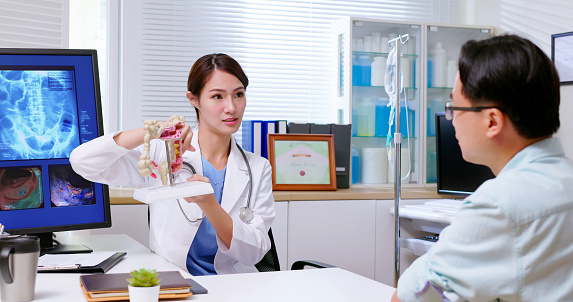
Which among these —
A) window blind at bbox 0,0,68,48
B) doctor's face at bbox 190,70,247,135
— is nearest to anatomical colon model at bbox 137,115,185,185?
doctor's face at bbox 190,70,247,135

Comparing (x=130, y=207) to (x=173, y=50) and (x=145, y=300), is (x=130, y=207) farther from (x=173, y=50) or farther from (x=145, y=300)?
(x=145, y=300)

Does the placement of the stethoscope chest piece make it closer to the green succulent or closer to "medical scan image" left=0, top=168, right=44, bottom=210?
"medical scan image" left=0, top=168, right=44, bottom=210

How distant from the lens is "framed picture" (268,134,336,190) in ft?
11.0

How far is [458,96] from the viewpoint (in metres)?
1.11

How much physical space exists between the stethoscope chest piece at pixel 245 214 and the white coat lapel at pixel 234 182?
0.05 m

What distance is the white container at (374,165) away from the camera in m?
3.73

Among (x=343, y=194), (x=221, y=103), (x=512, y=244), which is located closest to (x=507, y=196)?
(x=512, y=244)

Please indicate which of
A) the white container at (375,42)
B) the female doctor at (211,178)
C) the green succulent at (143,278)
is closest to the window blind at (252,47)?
the white container at (375,42)

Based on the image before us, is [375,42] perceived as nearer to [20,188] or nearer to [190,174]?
[190,174]

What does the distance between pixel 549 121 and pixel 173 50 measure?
2787 mm

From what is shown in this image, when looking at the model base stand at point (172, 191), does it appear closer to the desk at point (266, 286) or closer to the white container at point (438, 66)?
the desk at point (266, 286)

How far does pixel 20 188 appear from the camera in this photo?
82.1 inches

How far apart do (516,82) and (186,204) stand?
4.54 ft

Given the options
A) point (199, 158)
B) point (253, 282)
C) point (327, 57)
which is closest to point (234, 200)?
point (199, 158)
